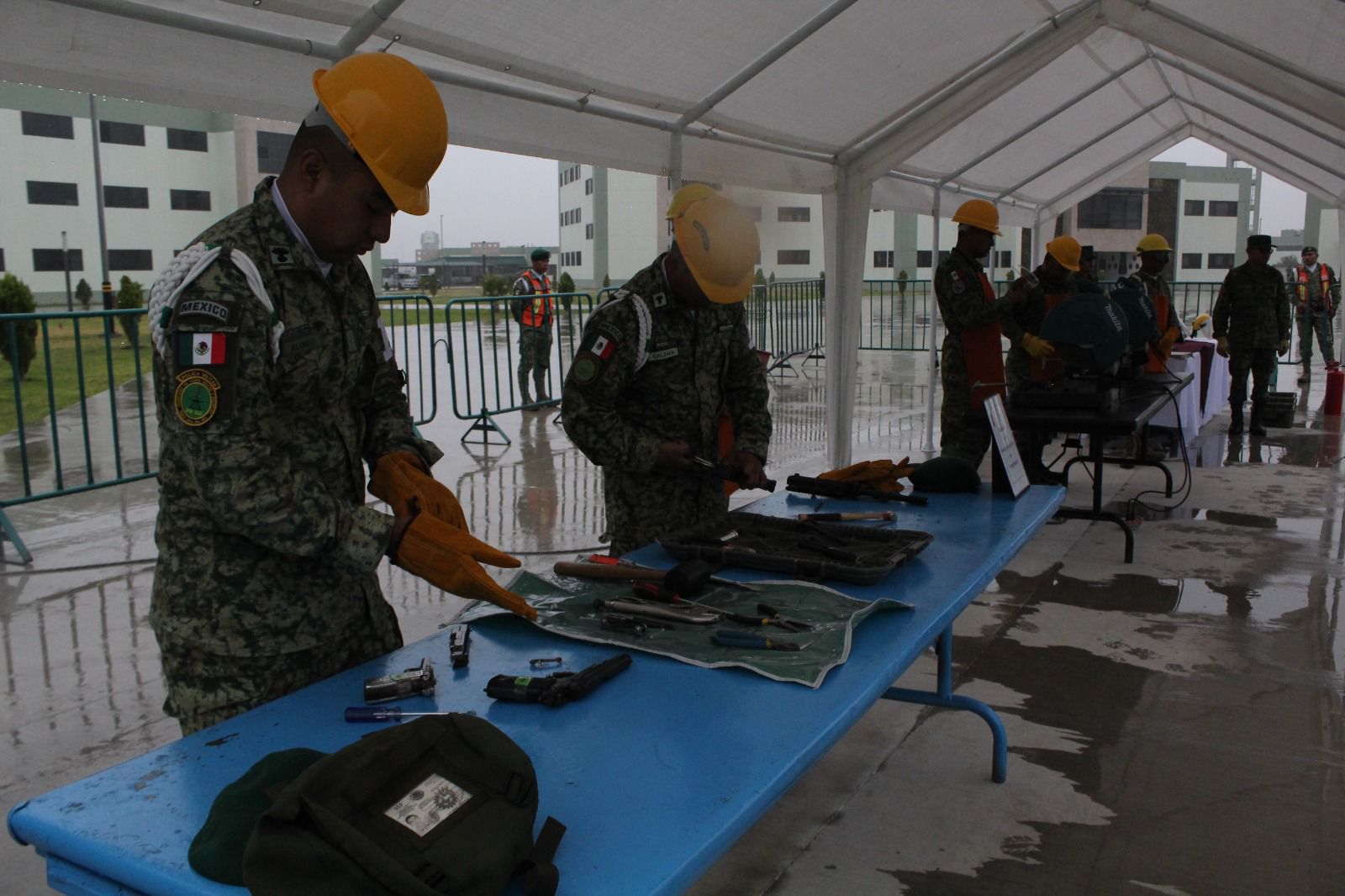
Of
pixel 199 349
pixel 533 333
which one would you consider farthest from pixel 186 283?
pixel 533 333

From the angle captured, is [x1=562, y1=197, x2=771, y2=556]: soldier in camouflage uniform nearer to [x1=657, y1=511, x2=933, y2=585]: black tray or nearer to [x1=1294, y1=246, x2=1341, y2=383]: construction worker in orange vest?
[x1=657, y1=511, x2=933, y2=585]: black tray

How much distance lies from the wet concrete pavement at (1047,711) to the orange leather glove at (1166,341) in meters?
1.17

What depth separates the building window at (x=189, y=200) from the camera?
84.9 ft

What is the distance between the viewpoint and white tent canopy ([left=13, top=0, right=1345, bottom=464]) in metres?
2.97

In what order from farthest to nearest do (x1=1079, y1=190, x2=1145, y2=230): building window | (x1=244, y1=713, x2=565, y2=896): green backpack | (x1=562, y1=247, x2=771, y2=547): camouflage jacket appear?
(x1=1079, y1=190, x2=1145, y2=230): building window → (x1=562, y1=247, x2=771, y2=547): camouflage jacket → (x1=244, y1=713, x2=565, y2=896): green backpack

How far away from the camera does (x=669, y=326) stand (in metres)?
2.86

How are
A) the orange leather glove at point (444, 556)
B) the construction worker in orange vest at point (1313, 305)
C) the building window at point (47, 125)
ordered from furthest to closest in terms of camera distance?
the building window at point (47, 125) < the construction worker in orange vest at point (1313, 305) < the orange leather glove at point (444, 556)

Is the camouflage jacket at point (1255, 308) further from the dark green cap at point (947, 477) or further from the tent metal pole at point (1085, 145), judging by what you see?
the dark green cap at point (947, 477)

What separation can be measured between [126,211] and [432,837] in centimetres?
2935

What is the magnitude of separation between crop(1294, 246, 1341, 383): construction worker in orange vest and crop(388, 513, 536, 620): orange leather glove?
1393cm

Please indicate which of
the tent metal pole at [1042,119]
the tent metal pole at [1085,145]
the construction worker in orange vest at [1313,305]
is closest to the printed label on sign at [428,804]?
the tent metal pole at [1042,119]

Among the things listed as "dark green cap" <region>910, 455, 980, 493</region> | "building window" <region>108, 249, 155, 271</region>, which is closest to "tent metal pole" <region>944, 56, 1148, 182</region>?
"dark green cap" <region>910, 455, 980, 493</region>

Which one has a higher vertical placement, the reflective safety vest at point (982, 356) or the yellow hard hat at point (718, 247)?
the yellow hard hat at point (718, 247)

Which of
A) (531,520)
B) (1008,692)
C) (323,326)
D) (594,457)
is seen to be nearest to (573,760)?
(323,326)
